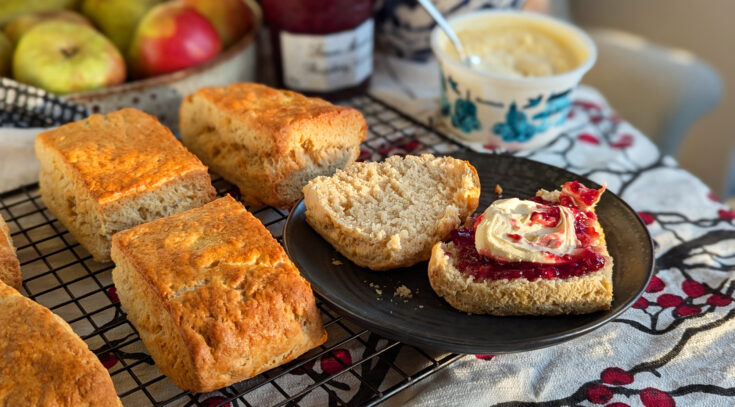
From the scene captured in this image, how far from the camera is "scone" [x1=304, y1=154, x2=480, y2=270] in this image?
1.64 meters

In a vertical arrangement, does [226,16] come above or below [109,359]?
above

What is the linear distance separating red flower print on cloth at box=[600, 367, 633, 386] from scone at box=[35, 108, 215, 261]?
1.10 metres

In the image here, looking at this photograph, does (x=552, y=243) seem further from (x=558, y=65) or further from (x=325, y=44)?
(x=325, y=44)

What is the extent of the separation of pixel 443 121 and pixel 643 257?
1.10 meters

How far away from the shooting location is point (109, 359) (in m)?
1.55

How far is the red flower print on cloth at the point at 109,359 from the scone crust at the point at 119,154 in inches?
15.0

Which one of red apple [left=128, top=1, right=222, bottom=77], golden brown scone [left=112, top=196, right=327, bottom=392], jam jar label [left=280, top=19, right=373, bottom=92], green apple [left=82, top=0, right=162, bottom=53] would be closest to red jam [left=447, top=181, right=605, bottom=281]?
golden brown scone [left=112, top=196, right=327, bottom=392]

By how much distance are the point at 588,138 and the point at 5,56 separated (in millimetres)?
2098

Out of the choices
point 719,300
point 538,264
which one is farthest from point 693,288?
point 538,264

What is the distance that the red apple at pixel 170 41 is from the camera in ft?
7.82

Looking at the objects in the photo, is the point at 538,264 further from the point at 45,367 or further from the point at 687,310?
the point at 45,367

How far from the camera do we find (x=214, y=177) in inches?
86.1

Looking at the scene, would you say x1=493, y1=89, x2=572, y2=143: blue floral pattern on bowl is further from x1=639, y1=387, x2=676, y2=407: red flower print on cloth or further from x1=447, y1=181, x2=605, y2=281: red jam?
x1=639, y1=387, x2=676, y2=407: red flower print on cloth

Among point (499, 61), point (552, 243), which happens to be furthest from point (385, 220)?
point (499, 61)
